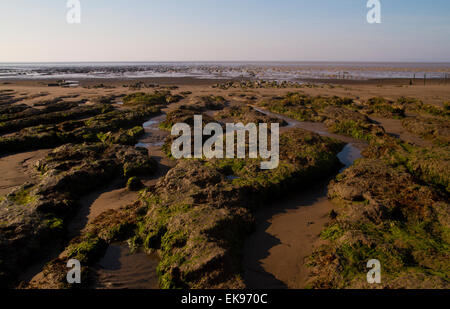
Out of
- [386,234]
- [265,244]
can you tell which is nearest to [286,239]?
[265,244]

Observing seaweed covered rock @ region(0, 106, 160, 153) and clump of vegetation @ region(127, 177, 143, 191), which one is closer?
clump of vegetation @ region(127, 177, 143, 191)

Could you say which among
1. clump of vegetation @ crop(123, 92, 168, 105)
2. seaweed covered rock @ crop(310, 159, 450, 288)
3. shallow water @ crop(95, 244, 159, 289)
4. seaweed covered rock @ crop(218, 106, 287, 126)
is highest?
clump of vegetation @ crop(123, 92, 168, 105)

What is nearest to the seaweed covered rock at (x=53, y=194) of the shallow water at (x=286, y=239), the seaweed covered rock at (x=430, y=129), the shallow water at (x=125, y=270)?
the shallow water at (x=125, y=270)

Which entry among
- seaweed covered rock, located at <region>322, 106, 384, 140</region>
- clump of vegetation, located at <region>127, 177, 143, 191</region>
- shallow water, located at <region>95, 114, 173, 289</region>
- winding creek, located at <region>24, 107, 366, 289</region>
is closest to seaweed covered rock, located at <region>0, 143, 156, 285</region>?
winding creek, located at <region>24, 107, 366, 289</region>

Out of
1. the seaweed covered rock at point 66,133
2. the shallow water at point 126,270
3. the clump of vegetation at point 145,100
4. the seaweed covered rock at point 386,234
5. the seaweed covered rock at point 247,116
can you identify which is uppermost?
the clump of vegetation at point 145,100

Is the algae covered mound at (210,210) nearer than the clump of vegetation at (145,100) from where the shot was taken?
Yes

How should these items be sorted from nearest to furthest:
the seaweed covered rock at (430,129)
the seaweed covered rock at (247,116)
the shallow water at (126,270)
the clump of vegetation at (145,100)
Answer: the shallow water at (126,270)
the seaweed covered rock at (430,129)
the seaweed covered rock at (247,116)
the clump of vegetation at (145,100)

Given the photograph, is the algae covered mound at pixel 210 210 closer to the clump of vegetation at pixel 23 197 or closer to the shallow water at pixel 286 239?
the shallow water at pixel 286 239

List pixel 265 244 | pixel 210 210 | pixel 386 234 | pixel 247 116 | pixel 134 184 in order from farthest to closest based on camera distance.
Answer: pixel 247 116, pixel 134 184, pixel 210 210, pixel 265 244, pixel 386 234

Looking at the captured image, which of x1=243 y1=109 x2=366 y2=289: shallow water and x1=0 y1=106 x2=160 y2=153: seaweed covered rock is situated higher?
x1=0 y1=106 x2=160 y2=153: seaweed covered rock

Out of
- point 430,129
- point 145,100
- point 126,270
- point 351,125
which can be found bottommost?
point 126,270

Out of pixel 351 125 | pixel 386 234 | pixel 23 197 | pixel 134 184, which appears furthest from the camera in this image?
pixel 351 125

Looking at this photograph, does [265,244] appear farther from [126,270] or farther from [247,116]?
[247,116]

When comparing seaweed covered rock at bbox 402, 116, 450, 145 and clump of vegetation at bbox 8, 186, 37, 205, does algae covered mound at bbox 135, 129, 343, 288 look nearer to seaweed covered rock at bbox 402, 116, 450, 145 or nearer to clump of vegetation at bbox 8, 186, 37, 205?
clump of vegetation at bbox 8, 186, 37, 205
